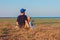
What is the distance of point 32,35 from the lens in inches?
236

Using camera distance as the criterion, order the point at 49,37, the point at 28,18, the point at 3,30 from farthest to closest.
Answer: the point at 28,18, the point at 3,30, the point at 49,37

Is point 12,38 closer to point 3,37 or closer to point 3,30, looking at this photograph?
point 3,37

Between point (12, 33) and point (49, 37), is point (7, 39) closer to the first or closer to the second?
point (12, 33)

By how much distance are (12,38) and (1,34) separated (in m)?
0.49

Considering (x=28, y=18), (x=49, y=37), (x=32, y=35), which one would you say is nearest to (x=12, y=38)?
(x=32, y=35)

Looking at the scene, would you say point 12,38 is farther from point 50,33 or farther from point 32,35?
point 50,33

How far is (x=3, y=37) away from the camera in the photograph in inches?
239

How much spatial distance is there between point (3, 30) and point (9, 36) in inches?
27.0

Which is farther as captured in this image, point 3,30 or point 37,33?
point 3,30

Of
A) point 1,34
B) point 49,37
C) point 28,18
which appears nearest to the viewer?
point 49,37

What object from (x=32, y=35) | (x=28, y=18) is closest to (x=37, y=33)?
(x=32, y=35)

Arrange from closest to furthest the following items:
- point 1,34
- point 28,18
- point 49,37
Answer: point 49,37
point 1,34
point 28,18

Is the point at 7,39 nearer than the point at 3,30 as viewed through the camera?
Yes

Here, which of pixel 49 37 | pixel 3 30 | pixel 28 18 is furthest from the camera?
pixel 28 18
